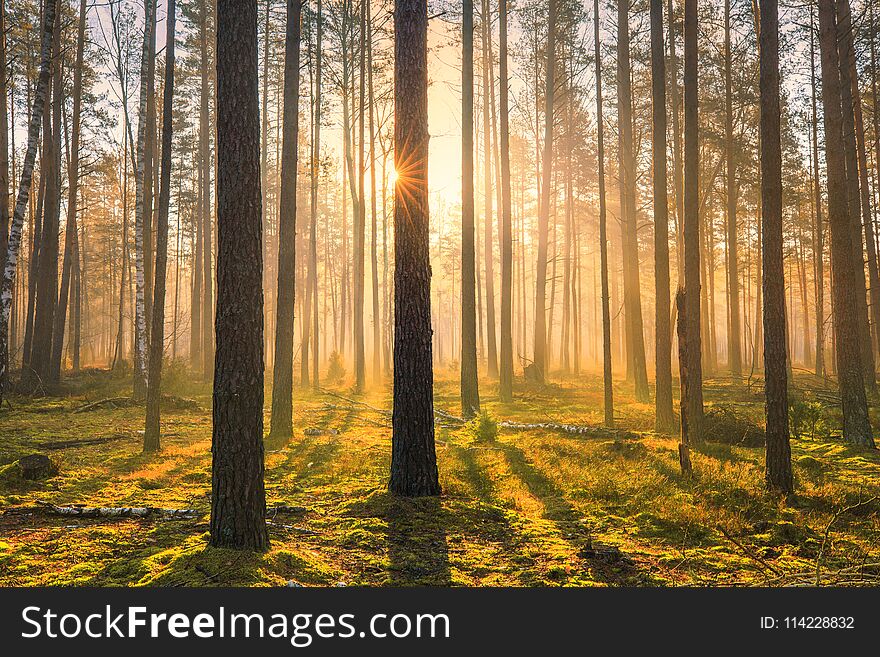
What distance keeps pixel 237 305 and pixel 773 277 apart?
21.0 feet

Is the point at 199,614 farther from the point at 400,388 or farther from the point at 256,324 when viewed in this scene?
the point at 400,388

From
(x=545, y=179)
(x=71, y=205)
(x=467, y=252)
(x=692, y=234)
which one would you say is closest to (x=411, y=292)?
(x=692, y=234)

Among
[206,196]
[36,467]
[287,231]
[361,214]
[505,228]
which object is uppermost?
[206,196]

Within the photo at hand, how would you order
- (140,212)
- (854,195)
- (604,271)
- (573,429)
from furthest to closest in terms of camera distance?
(140,212)
(854,195)
(573,429)
(604,271)

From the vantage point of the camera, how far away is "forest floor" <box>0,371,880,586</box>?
4234 millimetres

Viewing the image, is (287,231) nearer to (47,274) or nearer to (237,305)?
(237,305)

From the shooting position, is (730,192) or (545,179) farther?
(730,192)

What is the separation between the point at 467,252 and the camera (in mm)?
13773

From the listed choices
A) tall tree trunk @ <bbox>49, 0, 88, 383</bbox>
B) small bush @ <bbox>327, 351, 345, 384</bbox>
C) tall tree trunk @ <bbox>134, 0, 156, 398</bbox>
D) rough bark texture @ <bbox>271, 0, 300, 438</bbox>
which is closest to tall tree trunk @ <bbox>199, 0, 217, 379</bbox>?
tall tree trunk @ <bbox>49, 0, 88, 383</bbox>

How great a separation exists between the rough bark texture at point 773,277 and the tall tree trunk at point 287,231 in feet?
26.0

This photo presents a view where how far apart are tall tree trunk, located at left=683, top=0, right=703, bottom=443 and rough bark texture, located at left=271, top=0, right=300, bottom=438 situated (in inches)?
288

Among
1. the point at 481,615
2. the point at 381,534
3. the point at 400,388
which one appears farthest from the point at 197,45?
the point at 481,615

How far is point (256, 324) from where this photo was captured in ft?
15.1

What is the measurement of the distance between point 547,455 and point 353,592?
579cm
